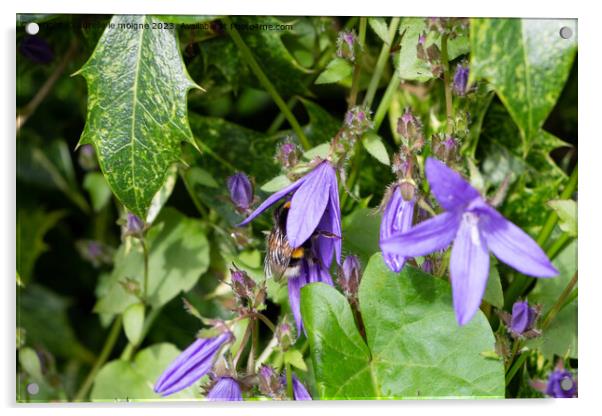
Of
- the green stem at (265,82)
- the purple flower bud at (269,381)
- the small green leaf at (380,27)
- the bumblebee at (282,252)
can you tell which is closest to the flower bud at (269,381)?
the purple flower bud at (269,381)

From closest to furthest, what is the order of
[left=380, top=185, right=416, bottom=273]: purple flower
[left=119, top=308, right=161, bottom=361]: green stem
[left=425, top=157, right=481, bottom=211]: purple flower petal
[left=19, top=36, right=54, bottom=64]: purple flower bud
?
[left=425, top=157, right=481, bottom=211]: purple flower petal, [left=380, top=185, right=416, bottom=273]: purple flower, [left=19, top=36, right=54, bottom=64]: purple flower bud, [left=119, top=308, right=161, bottom=361]: green stem

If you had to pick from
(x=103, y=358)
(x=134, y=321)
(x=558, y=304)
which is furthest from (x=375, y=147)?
(x=103, y=358)

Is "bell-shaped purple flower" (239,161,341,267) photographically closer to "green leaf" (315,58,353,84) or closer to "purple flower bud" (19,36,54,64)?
"green leaf" (315,58,353,84)

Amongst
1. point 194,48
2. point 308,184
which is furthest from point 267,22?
point 308,184

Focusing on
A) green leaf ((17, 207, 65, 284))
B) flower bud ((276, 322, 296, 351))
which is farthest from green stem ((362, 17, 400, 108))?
green leaf ((17, 207, 65, 284))

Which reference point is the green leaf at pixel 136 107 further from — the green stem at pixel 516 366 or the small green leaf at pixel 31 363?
the green stem at pixel 516 366
